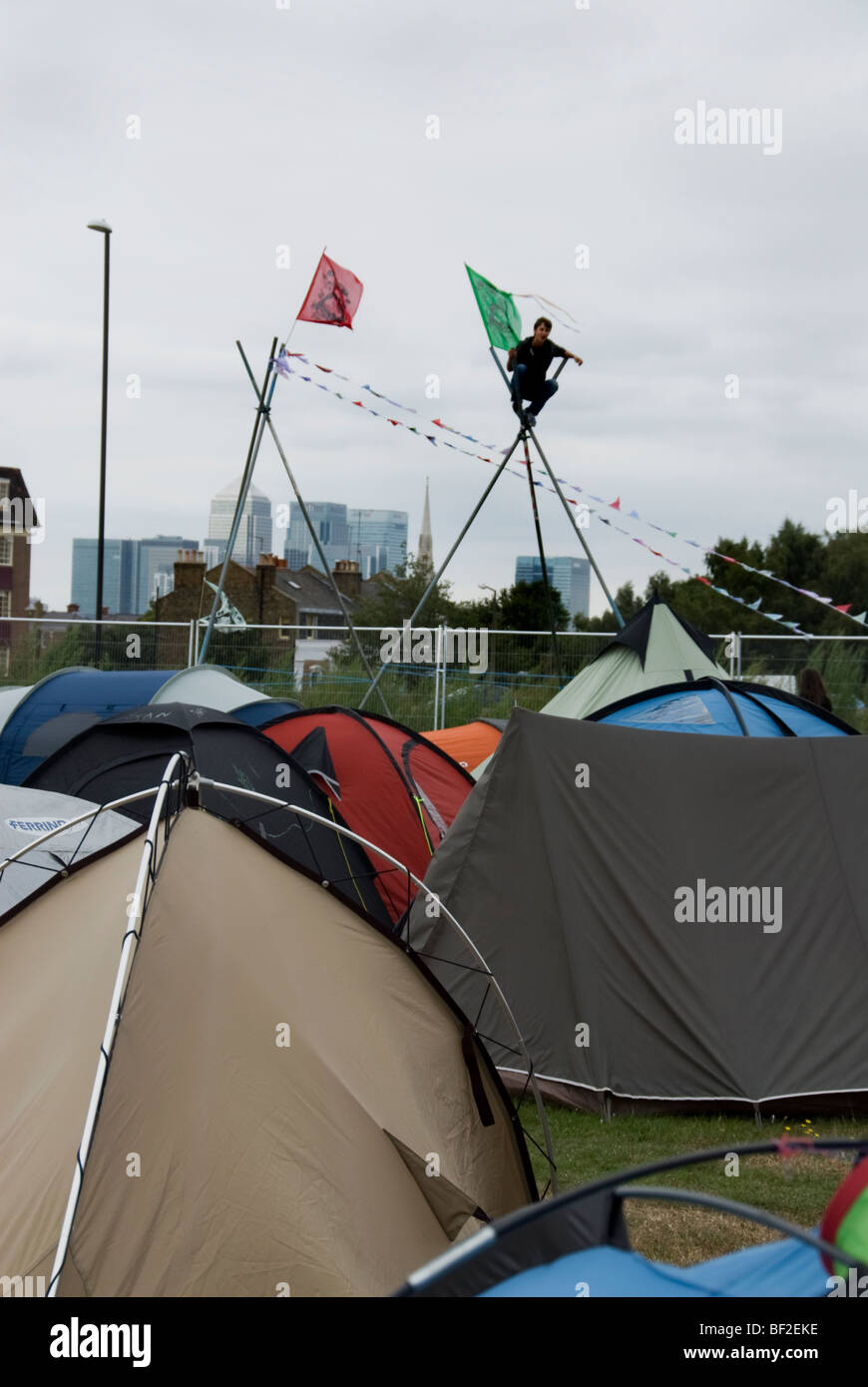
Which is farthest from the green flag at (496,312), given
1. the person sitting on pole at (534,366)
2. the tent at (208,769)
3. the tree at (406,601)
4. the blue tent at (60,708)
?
the tree at (406,601)

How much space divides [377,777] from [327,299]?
19.2 feet

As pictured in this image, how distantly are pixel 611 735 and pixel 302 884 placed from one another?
2495 mm

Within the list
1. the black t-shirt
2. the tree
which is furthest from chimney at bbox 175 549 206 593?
the black t-shirt

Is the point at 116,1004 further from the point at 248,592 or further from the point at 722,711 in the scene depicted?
the point at 248,592

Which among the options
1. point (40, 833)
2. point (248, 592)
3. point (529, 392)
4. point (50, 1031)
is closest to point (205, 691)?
point (529, 392)

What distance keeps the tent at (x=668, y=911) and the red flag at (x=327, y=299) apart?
7.64m

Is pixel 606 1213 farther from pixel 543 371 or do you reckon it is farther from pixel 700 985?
pixel 543 371

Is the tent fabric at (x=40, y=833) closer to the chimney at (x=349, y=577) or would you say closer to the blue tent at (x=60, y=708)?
the blue tent at (x=60, y=708)

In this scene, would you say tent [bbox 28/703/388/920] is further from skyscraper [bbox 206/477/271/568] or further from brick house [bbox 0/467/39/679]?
brick house [bbox 0/467/39/679]

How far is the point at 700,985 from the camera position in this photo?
5.77m

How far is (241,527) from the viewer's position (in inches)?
4412

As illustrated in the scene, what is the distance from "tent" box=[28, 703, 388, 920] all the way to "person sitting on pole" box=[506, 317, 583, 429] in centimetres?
441

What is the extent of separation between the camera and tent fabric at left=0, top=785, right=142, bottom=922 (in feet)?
16.6

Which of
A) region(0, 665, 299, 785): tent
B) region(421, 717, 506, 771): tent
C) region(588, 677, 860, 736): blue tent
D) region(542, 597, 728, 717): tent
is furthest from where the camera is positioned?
region(0, 665, 299, 785): tent
